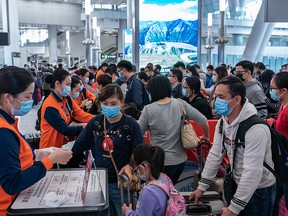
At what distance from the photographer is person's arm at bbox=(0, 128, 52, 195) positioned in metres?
1.52

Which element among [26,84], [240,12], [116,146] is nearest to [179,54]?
[240,12]

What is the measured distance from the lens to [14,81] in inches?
68.3

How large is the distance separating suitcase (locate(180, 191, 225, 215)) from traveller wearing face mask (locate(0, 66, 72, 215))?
1.04 m

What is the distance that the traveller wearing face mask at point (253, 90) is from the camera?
15.1 feet

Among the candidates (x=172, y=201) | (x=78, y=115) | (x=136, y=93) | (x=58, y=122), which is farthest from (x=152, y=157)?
(x=136, y=93)

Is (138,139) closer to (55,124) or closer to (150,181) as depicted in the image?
(150,181)

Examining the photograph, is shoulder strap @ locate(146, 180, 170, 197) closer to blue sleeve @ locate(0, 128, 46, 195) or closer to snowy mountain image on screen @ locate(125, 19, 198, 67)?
blue sleeve @ locate(0, 128, 46, 195)

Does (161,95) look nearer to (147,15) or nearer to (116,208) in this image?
(116,208)

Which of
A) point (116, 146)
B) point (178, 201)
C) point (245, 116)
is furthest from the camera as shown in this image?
point (116, 146)

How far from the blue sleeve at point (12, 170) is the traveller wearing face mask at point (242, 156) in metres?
1.18

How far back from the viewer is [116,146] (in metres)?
2.55

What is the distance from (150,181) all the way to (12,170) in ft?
2.69

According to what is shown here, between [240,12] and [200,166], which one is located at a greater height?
[240,12]

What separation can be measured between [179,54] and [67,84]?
8660mm
